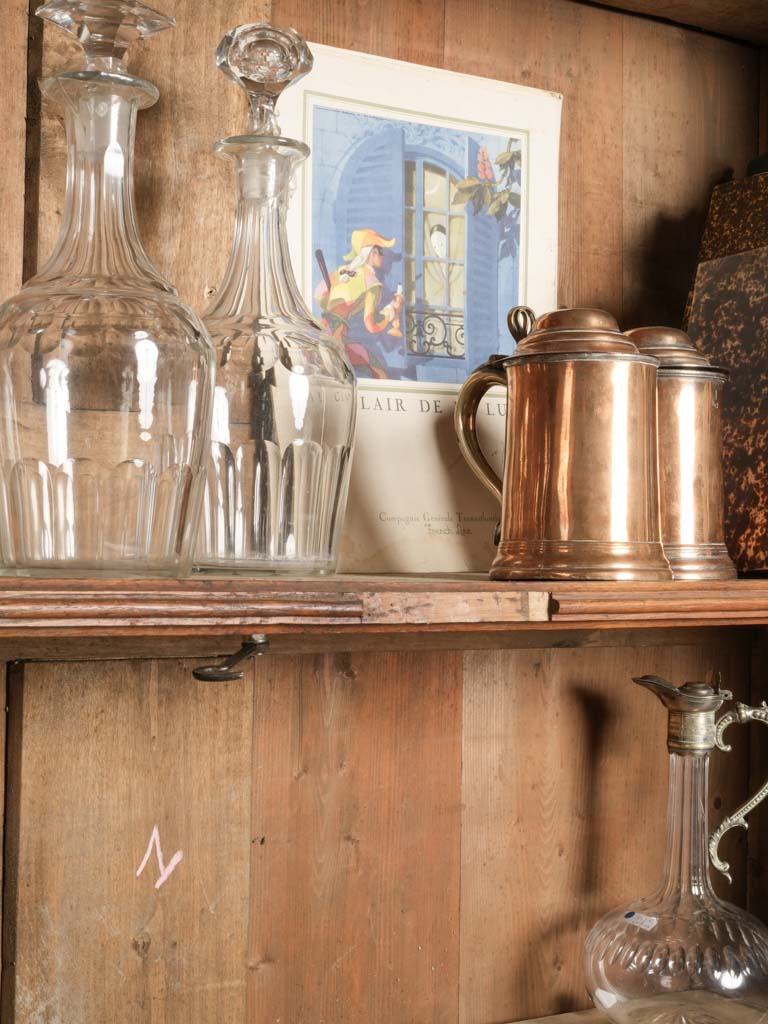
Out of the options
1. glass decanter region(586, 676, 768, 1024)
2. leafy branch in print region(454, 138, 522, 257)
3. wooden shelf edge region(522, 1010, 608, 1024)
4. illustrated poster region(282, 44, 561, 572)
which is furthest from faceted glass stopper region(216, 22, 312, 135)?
wooden shelf edge region(522, 1010, 608, 1024)

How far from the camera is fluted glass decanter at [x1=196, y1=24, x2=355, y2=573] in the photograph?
0.65 m

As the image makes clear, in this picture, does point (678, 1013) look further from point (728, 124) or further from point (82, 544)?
point (728, 124)

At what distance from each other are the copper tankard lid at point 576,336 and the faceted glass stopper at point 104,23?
0.94ft

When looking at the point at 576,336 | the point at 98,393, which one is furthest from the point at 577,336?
the point at 98,393

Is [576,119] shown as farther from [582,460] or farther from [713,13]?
[582,460]

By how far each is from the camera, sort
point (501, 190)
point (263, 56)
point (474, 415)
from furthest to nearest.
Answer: point (501, 190) < point (474, 415) < point (263, 56)

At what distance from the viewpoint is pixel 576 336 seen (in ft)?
2.33

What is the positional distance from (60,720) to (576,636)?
1.35 feet

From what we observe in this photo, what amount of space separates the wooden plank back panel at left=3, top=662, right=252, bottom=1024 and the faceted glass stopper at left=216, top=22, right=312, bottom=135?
1.27 ft

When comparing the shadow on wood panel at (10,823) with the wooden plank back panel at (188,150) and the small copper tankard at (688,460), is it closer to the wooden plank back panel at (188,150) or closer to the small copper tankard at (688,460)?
the wooden plank back panel at (188,150)

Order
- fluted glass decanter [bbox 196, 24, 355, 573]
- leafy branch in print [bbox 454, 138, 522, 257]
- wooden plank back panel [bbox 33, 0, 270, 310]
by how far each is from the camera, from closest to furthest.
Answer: fluted glass decanter [bbox 196, 24, 355, 573] → wooden plank back panel [bbox 33, 0, 270, 310] → leafy branch in print [bbox 454, 138, 522, 257]

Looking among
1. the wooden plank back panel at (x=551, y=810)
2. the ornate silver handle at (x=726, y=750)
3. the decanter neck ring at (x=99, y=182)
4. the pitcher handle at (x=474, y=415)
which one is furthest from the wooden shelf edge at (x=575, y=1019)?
the decanter neck ring at (x=99, y=182)

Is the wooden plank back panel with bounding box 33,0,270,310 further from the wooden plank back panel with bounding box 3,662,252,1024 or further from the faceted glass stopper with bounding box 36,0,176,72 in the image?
the wooden plank back panel with bounding box 3,662,252,1024

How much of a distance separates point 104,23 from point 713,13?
0.60m
